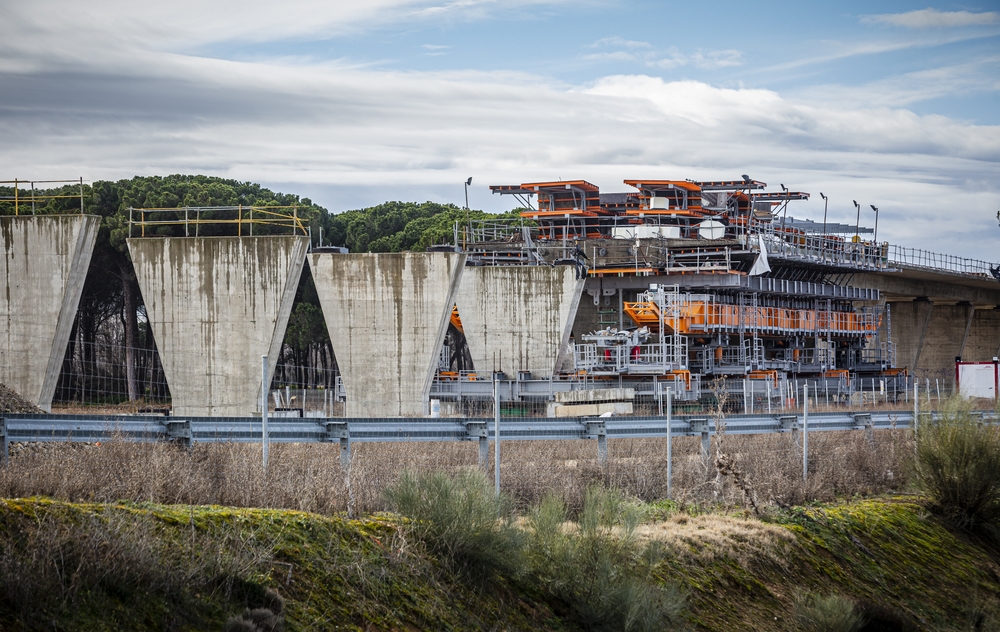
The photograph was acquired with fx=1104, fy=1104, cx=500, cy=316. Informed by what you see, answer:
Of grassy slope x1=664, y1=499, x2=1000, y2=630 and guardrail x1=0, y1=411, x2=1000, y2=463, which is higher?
guardrail x1=0, y1=411, x2=1000, y2=463

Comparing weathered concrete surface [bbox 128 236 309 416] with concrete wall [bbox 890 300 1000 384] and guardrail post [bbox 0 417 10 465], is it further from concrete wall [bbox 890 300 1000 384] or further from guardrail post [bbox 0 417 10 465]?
concrete wall [bbox 890 300 1000 384]

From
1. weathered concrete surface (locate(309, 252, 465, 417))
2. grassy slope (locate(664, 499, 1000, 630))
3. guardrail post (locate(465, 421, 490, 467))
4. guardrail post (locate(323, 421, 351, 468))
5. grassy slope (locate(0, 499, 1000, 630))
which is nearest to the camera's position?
grassy slope (locate(0, 499, 1000, 630))

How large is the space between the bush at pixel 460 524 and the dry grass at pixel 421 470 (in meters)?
0.87

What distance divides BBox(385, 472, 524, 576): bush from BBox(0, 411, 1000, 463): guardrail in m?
A: 2.79

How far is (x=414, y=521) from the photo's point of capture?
10.4m

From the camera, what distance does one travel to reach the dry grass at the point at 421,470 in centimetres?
1080

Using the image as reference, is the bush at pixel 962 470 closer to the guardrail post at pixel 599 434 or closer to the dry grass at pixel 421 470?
the dry grass at pixel 421 470

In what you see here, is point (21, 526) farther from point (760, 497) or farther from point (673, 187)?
point (673, 187)

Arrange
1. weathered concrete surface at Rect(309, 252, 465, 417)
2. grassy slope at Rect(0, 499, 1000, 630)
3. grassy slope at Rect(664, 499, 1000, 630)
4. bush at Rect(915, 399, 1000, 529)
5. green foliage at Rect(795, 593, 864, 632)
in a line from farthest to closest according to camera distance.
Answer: weathered concrete surface at Rect(309, 252, 465, 417) → bush at Rect(915, 399, 1000, 529) → grassy slope at Rect(664, 499, 1000, 630) → green foliage at Rect(795, 593, 864, 632) → grassy slope at Rect(0, 499, 1000, 630)

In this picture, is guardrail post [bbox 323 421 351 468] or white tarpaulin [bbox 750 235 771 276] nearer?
guardrail post [bbox 323 421 351 468]

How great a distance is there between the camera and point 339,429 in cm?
1349

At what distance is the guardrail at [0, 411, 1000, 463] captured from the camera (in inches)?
484

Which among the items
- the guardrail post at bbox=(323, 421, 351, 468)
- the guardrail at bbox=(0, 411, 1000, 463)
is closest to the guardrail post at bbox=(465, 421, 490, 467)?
the guardrail at bbox=(0, 411, 1000, 463)

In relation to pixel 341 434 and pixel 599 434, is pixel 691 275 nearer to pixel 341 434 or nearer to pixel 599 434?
pixel 599 434
